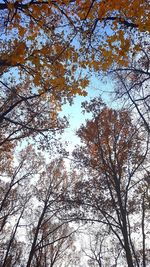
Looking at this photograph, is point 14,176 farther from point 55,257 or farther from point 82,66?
point 82,66

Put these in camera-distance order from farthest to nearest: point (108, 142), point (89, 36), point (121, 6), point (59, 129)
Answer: point (108, 142)
point (59, 129)
point (89, 36)
point (121, 6)

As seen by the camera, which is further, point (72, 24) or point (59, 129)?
point (59, 129)

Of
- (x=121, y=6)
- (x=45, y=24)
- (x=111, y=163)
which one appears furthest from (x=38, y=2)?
(x=111, y=163)

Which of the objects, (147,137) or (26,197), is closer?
(147,137)

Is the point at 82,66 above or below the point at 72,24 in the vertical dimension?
below

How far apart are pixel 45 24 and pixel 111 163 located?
277 inches

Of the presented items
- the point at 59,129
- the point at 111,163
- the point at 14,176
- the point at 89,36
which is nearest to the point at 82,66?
the point at 89,36

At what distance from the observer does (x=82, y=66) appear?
13.8 ft

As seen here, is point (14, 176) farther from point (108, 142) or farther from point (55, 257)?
point (55, 257)

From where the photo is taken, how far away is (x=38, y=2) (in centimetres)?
386

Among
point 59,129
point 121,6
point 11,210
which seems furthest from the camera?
point 11,210

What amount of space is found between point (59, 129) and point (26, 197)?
10.4 metres

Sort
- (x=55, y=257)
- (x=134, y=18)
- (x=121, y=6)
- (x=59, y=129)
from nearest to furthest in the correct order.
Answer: (x=121, y=6) < (x=134, y=18) < (x=59, y=129) < (x=55, y=257)

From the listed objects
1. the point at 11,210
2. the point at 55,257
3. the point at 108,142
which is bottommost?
the point at 55,257
